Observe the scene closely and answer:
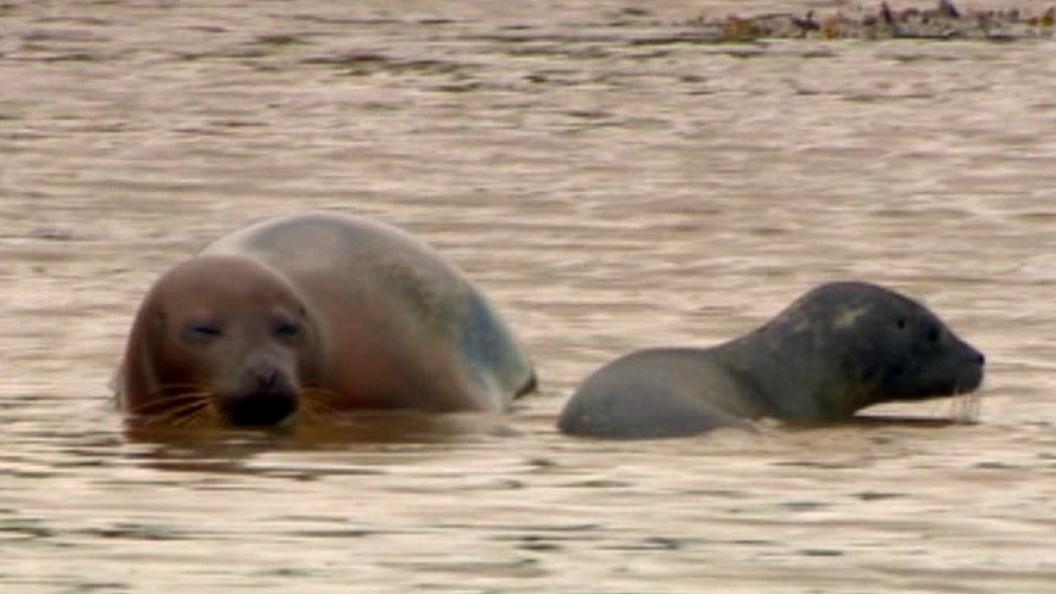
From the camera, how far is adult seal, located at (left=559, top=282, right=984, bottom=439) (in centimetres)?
1360

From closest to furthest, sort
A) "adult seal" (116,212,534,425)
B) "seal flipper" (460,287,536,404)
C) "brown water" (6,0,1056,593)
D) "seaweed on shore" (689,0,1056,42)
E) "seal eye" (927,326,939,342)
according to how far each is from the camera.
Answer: "brown water" (6,0,1056,593) → "adult seal" (116,212,534,425) → "seal eye" (927,326,939,342) → "seal flipper" (460,287,536,404) → "seaweed on shore" (689,0,1056,42)

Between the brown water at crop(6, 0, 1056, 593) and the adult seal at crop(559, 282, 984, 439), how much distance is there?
19cm

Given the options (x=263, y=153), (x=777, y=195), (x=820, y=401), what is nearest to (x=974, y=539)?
(x=820, y=401)

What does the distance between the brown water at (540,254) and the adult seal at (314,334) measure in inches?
8.1

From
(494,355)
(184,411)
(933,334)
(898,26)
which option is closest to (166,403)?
(184,411)

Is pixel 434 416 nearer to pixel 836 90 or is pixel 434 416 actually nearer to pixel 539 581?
pixel 539 581

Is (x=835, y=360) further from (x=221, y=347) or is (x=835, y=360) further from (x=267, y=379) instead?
(x=221, y=347)

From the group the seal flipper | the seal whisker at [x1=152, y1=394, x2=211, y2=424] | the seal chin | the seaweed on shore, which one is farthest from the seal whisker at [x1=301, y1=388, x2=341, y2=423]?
the seaweed on shore

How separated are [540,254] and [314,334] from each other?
435 cm

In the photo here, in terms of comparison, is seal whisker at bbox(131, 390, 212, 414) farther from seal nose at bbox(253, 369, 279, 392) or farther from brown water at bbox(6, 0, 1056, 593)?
seal nose at bbox(253, 369, 279, 392)

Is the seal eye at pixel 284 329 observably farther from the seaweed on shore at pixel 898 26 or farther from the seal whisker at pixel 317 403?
the seaweed on shore at pixel 898 26

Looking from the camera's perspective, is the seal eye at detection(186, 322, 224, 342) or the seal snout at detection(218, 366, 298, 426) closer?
the seal snout at detection(218, 366, 298, 426)

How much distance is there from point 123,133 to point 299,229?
854 centimetres

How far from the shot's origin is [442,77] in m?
25.5
